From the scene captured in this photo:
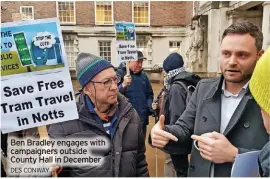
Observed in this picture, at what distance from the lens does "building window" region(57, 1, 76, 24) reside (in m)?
19.4

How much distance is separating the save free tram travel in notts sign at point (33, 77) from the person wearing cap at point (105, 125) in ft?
0.37

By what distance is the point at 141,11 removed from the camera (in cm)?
2000

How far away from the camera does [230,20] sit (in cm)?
1015

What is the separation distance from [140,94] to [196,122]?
2796 mm

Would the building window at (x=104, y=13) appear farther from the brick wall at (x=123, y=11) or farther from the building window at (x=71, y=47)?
the building window at (x=71, y=47)

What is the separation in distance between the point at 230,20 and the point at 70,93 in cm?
967

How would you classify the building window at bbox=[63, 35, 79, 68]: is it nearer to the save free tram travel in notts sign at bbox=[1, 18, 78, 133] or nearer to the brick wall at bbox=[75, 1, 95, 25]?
the brick wall at bbox=[75, 1, 95, 25]

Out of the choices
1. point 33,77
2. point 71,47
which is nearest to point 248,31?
point 33,77

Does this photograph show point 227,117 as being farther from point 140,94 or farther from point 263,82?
point 140,94

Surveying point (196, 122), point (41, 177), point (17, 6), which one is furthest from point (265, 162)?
point (17, 6)

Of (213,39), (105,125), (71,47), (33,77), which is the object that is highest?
(213,39)

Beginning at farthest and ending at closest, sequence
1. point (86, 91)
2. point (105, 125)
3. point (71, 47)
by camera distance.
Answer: point (71, 47), point (86, 91), point (105, 125)

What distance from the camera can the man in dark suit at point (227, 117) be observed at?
1.31 meters

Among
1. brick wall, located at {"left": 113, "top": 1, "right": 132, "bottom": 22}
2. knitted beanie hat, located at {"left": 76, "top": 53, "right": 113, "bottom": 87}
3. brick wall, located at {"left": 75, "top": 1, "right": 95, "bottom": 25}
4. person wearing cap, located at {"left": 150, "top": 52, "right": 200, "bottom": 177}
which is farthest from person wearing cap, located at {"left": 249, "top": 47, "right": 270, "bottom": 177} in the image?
brick wall, located at {"left": 75, "top": 1, "right": 95, "bottom": 25}
